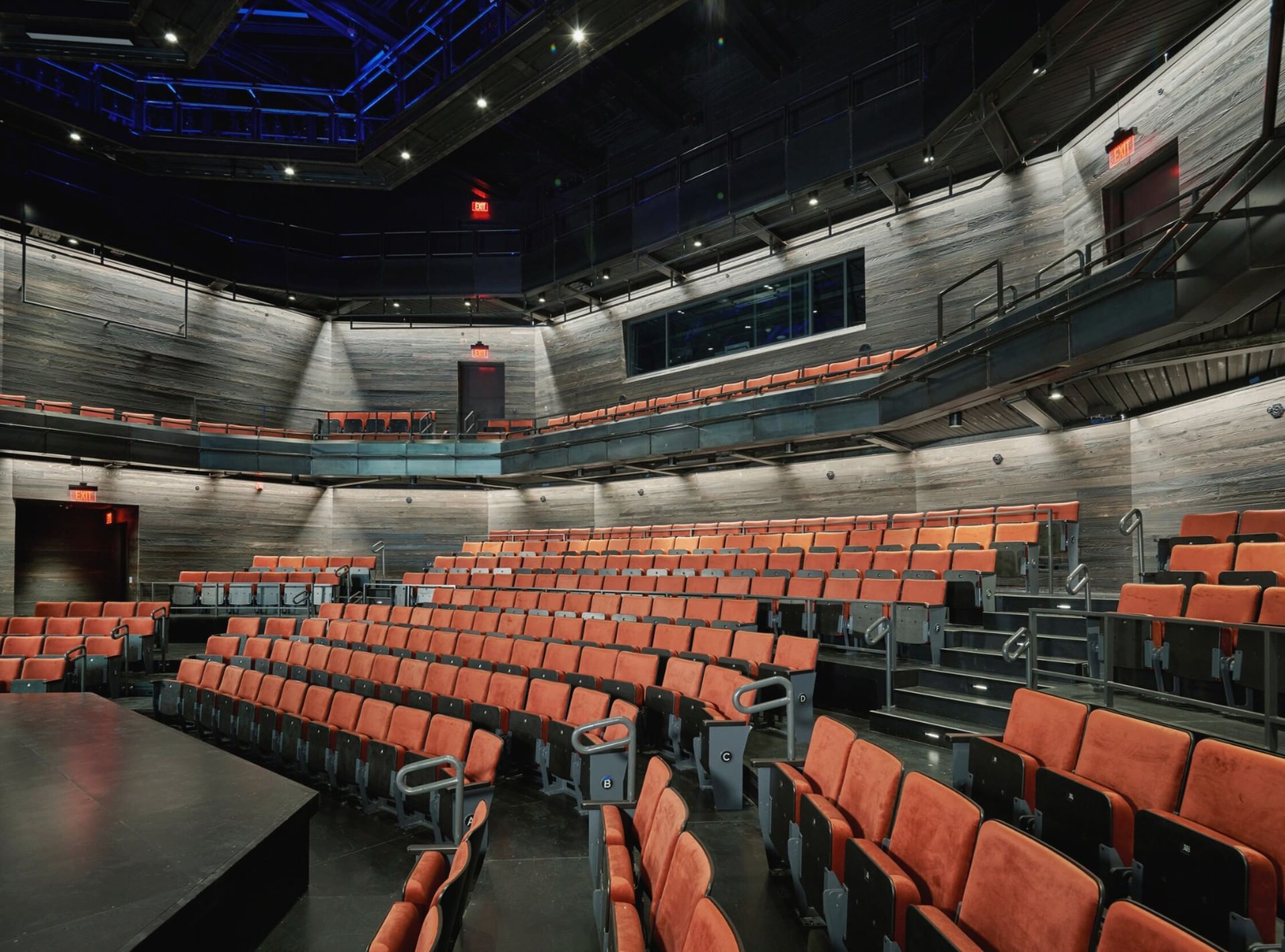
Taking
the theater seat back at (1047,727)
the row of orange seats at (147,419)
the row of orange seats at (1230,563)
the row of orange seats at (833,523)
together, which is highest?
the row of orange seats at (147,419)

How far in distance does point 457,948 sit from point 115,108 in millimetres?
11504

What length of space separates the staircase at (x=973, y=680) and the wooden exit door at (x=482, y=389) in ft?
30.1

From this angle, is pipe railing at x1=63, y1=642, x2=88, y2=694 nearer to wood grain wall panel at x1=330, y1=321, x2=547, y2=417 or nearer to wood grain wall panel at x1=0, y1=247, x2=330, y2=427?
wood grain wall panel at x1=0, y1=247, x2=330, y2=427

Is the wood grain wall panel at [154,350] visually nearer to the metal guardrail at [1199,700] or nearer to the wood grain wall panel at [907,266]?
the wood grain wall panel at [907,266]

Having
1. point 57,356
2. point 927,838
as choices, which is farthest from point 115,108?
point 927,838

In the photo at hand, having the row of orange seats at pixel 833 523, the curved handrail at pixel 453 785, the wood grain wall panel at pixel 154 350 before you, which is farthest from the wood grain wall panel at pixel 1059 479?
the wood grain wall panel at pixel 154 350

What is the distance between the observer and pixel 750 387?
8883 mm

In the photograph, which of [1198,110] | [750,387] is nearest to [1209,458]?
[1198,110]

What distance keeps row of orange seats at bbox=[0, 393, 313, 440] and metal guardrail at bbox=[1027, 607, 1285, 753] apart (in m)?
10.1

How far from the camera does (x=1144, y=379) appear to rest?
5.00m

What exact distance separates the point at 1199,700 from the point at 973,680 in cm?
89

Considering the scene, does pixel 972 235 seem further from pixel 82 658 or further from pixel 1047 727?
pixel 82 658

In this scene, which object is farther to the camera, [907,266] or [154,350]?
[154,350]

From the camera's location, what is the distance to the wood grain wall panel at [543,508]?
11.2 meters
